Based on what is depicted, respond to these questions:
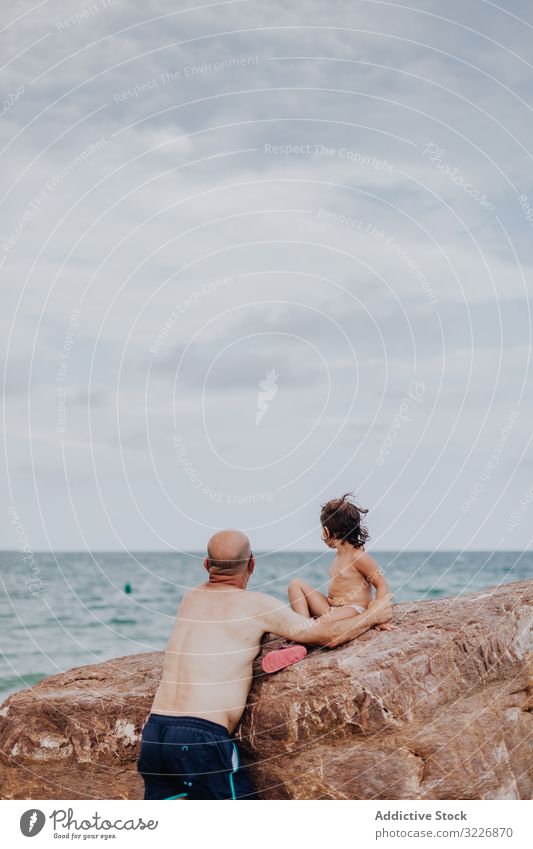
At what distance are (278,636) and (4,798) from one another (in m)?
1.84

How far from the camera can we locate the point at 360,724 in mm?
4535

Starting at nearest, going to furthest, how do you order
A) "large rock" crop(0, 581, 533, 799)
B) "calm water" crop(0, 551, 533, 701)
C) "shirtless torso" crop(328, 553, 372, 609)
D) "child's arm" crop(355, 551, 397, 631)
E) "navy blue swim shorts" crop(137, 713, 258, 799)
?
1. "navy blue swim shorts" crop(137, 713, 258, 799)
2. "large rock" crop(0, 581, 533, 799)
3. "child's arm" crop(355, 551, 397, 631)
4. "shirtless torso" crop(328, 553, 372, 609)
5. "calm water" crop(0, 551, 533, 701)

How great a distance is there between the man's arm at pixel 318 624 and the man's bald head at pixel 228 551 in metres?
0.24

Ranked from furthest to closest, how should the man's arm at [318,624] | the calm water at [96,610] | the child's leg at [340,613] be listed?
the calm water at [96,610] → the child's leg at [340,613] → the man's arm at [318,624]

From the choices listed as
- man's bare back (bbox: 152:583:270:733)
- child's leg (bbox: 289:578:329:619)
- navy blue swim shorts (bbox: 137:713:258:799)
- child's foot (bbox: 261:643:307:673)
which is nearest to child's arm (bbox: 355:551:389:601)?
child's leg (bbox: 289:578:329:619)

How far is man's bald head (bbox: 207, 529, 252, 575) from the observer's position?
4754mm

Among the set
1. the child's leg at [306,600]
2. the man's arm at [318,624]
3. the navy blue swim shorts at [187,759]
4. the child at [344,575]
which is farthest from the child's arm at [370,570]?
the navy blue swim shorts at [187,759]

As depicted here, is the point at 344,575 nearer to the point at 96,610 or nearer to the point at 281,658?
the point at 281,658

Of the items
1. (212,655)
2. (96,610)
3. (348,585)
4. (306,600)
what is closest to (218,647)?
(212,655)

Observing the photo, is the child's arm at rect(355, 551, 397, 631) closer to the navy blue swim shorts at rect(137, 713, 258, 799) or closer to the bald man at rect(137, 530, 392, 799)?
the bald man at rect(137, 530, 392, 799)

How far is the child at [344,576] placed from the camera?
17.1 feet

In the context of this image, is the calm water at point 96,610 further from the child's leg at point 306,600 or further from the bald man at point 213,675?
the bald man at point 213,675

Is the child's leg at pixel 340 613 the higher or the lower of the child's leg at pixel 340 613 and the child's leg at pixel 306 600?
the lower
